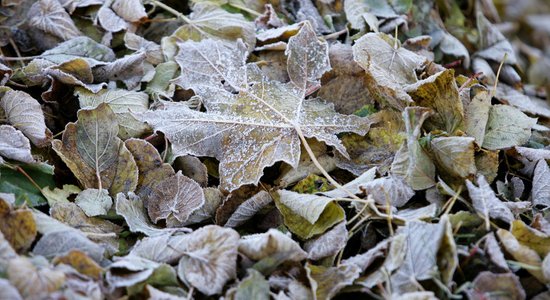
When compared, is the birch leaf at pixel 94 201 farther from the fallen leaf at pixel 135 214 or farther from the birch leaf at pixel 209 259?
the birch leaf at pixel 209 259

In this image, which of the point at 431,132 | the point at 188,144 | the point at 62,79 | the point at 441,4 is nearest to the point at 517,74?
the point at 441,4

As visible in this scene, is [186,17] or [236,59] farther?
[186,17]

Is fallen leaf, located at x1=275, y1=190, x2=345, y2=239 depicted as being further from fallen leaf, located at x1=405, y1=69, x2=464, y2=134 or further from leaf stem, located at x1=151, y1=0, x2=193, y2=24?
leaf stem, located at x1=151, y1=0, x2=193, y2=24

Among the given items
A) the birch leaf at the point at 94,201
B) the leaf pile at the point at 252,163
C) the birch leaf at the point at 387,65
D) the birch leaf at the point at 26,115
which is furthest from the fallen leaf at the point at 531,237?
the birch leaf at the point at 26,115

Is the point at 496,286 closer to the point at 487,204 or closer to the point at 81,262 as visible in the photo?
the point at 487,204

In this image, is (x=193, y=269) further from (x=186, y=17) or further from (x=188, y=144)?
(x=186, y=17)

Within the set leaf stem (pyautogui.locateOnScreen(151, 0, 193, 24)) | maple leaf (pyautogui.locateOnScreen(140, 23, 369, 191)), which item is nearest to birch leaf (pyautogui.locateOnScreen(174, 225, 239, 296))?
maple leaf (pyautogui.locateOnScreen(140, 23, 369, 191))
